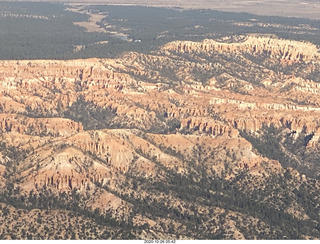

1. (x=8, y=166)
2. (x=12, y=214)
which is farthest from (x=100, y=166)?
(x=12, y=214)

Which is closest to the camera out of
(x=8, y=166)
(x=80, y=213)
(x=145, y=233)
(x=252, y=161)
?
(x=145, y=233)

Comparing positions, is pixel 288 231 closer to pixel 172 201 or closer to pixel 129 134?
pixel 172 201

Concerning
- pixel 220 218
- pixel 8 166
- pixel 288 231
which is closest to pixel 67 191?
pixel 8 166

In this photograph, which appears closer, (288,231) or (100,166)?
(288,231)

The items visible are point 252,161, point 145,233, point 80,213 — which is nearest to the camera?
point 145,233

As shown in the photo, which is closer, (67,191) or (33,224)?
(33,224)

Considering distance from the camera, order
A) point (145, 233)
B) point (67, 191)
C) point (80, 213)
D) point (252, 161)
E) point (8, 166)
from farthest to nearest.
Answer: point (252, 161)
point (8, 166)
point (67, 191)
point (80, 213)
point (145, 233)

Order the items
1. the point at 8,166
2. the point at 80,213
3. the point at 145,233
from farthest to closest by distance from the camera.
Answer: the point at 8,166 < the point at 80,213 < the point at 145,233

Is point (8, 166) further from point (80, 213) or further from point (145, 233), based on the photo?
point (145, 233)
